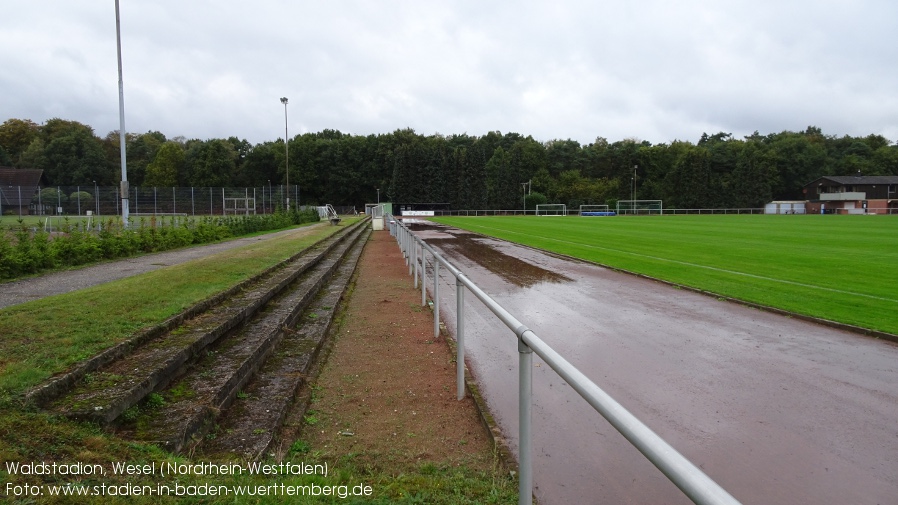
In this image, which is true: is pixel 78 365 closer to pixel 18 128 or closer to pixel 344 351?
pixel 344 351

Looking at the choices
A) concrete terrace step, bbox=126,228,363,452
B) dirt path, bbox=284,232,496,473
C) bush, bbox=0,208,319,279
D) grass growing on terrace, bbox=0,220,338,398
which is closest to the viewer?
concrete terrace step, bbox=126,228,363,452

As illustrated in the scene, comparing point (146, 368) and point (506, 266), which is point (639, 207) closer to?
point (506, 266)

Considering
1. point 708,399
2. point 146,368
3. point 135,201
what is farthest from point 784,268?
point 135,201

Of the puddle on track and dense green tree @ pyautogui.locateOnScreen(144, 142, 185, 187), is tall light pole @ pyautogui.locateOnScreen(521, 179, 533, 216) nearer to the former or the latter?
dense green tree @ pyautogui.locateOnScreen(144, 142, 185, 187)

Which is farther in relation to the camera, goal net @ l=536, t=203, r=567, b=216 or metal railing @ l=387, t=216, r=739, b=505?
goal net @ l=536, t=203, r=567, b=216

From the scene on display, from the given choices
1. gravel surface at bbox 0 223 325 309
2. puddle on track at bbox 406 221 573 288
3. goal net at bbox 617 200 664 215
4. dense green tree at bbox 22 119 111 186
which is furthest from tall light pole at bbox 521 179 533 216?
gravel surface at bbox 0 223 325 309

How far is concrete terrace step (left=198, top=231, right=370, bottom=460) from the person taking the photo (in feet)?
12.5

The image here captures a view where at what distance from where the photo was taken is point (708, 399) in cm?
494

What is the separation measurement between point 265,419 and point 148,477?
133 cm

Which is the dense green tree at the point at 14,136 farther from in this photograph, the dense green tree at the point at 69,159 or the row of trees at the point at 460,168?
the dense green tree at the point at 69,159

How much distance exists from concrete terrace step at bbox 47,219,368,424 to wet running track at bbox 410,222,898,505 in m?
2.68

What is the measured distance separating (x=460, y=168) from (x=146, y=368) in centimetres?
8981

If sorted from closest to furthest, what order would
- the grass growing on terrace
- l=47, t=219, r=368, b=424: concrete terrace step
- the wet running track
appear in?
the wet running track
l=47, t=219, r=368, b=424: concrete terrace step
the grass growing on terrace

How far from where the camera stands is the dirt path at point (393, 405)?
12.8 ft
